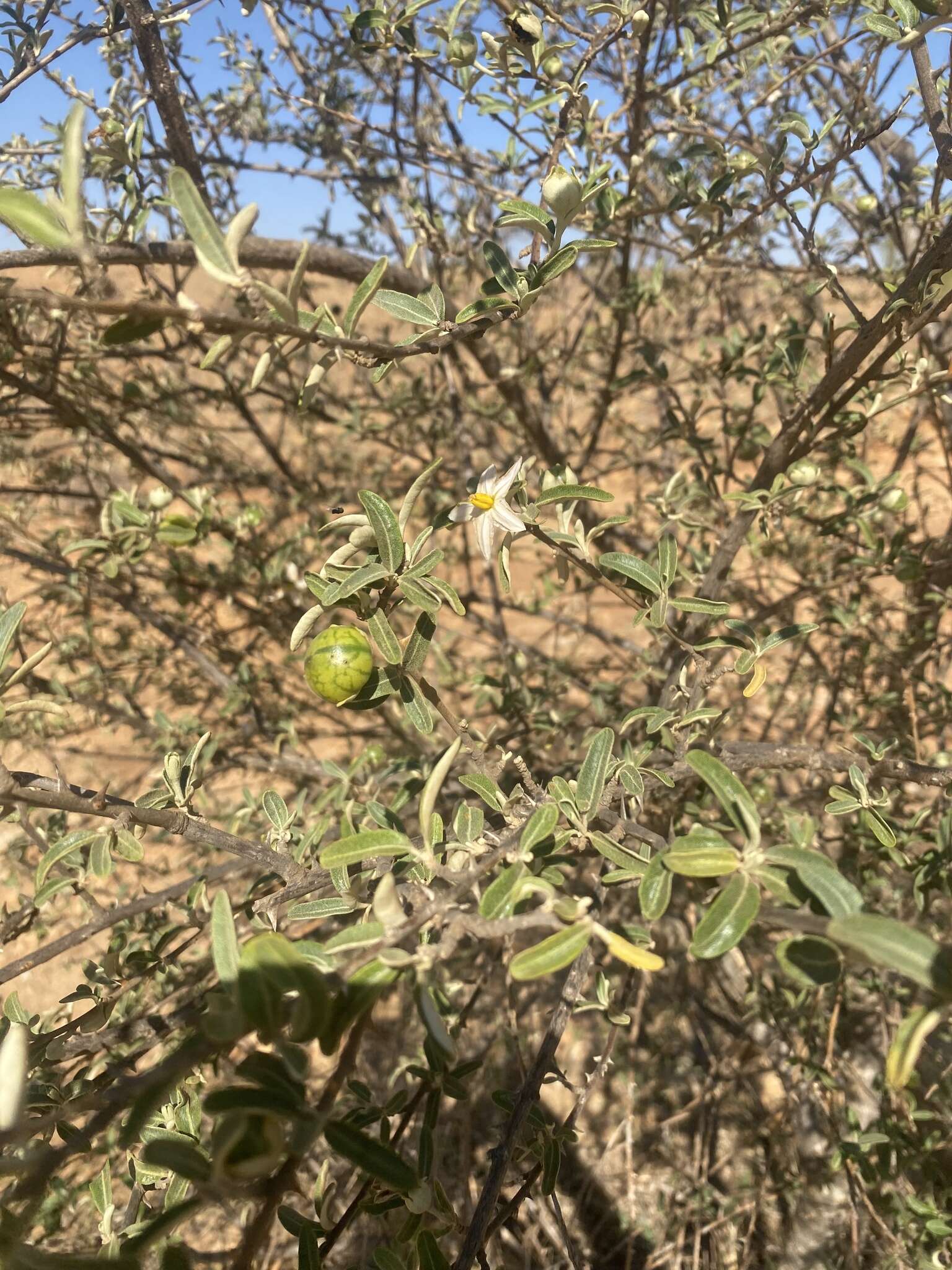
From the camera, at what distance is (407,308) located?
0.99 m

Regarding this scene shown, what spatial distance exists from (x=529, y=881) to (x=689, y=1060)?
305 cm

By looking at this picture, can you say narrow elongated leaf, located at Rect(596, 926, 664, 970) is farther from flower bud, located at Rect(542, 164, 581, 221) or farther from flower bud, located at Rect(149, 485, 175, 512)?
flower bud, located at Rect(149, 485, 175, 512)

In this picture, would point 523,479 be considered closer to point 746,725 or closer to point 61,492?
point 61,492

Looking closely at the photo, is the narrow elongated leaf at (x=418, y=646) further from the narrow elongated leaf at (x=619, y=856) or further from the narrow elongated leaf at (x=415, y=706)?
the narrow elongated leaf at (x=619, y=856)

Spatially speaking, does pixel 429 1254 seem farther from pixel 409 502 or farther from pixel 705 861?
pixel 409 502

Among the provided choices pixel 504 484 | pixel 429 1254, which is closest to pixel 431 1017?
pixel 429 1254

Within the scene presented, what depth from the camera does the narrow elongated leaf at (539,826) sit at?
80 cm

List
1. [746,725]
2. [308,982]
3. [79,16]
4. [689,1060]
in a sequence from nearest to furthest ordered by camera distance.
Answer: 1. [308,982]
2. [79,16]
3. [689,1060]
4. [746,725]

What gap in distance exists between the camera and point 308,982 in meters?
0.60

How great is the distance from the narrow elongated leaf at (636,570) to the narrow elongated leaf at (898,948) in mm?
654

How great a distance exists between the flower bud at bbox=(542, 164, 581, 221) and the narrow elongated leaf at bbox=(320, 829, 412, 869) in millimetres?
780

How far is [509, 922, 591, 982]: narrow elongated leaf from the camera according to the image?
668mm

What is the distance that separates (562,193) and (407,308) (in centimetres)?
23

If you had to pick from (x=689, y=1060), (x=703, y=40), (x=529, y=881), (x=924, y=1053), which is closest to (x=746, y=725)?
(x=689, y=1060)
